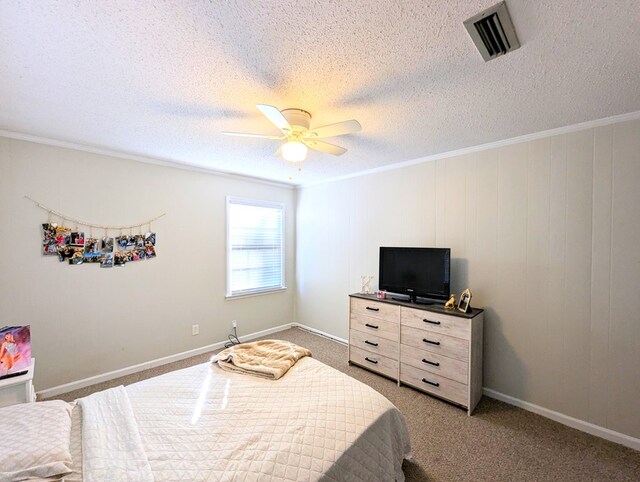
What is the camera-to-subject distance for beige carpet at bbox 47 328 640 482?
1.80m

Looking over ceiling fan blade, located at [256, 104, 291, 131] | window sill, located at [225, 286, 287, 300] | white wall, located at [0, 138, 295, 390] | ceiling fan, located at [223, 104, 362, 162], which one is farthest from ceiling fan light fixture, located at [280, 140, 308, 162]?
window sill, located at [225, 286, 287, 300]

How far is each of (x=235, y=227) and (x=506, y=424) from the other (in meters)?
3.75

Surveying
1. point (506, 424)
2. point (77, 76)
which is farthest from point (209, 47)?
point (506, 424)

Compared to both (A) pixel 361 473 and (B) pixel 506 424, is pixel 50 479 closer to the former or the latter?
(A) pixel 361 473

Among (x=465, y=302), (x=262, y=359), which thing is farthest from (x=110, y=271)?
(x=465, y=302)

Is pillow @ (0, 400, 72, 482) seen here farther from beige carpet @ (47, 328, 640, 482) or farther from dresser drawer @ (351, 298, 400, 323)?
dresser drawer @ (351, 298, 400, 323)

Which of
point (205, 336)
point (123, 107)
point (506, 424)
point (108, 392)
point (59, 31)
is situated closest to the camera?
point (59, 31)

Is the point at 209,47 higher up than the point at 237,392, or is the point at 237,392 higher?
the point at 209,47

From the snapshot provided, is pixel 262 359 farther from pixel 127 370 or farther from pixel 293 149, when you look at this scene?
pixel 127 370

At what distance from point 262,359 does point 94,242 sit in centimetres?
223

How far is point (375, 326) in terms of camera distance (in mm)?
3105

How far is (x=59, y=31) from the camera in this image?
→ 1279 millimetres

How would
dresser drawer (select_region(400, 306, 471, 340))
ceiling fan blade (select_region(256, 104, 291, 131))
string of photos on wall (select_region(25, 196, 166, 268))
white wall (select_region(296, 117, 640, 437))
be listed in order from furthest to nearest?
string of photos on wall (select_region(25, 196, 166, 268))
dresser drawer (select_region(400, 306, 471, 340))
white wall (select_region(296, 117, 640, 437))
ceiling fan blade (select_region(256, 104, 291, 131))

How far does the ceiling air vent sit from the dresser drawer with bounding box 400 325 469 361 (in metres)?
2.19
